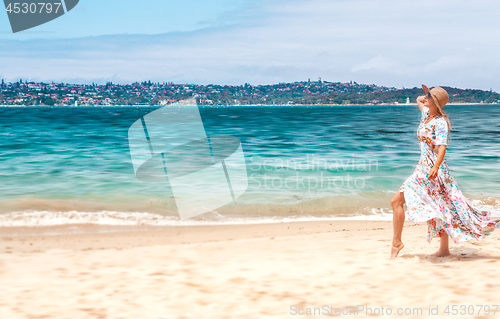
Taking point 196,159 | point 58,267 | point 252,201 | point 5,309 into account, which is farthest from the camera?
point 196,159

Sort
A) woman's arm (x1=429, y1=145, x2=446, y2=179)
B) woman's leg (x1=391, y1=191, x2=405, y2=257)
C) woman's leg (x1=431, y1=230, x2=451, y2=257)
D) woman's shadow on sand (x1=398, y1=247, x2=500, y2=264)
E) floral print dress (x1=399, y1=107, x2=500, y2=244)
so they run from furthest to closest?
woman's leg (x1=431, y1=230, x2=451, y2=257) < woman's shadow on sand (x1=398, y1=247, x2=500, y2=264) < woman's leg (x1=391, y1=191, x2=405, y2=257) < floral print dress (x1=399, y1=107, x2=500, y2=244) < woman's arm (x1=429, y1=145, x2=446, y2=179)

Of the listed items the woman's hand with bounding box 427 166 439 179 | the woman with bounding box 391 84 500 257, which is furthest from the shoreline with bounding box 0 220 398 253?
the woman's hand with bounding box 427 166 439 179

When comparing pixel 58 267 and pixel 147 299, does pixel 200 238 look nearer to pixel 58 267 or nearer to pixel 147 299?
pixel 58 267

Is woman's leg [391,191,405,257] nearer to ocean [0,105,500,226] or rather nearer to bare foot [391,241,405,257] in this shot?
bare foot [391,241,405,257]

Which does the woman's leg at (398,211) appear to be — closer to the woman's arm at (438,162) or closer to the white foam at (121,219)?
the woman's arm at (438,162)

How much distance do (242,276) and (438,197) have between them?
94.6 inches

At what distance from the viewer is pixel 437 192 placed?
15.2ft

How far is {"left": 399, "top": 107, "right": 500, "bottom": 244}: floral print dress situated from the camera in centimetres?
455

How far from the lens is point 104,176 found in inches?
539

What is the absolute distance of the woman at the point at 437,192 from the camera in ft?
14.8

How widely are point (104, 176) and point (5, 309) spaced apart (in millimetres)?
10321

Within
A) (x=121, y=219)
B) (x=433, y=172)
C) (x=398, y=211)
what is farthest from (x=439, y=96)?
(x=121, y=219)

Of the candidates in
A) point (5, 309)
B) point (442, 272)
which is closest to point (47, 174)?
point (5, 309)

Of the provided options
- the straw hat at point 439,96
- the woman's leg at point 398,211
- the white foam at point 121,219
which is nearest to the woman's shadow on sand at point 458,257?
the woman's leg at point 398,211
